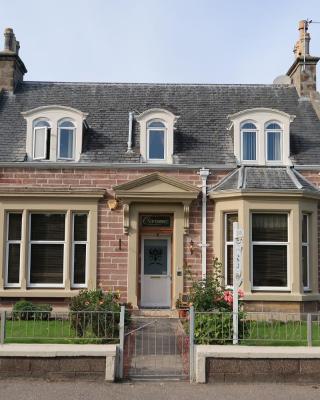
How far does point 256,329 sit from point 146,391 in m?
2.64

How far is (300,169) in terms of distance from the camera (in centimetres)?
1670

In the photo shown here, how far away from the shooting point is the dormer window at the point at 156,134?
1695cm

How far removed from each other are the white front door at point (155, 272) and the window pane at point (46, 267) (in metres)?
2.49

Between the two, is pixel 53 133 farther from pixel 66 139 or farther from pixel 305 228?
pixel 305 228

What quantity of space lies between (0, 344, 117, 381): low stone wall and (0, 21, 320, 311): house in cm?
699

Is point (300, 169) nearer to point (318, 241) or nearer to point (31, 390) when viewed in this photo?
point (318, 241)

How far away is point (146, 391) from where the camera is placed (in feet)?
28.0

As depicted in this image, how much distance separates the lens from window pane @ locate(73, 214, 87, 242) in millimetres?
16484

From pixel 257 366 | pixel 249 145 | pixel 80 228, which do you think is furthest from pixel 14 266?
pixel 257 366

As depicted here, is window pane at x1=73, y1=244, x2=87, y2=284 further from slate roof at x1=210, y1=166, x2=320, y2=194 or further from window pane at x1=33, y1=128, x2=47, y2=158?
slate roof at x1=210, y1=166, x2=320, y2=194

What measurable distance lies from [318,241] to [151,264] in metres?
5.05

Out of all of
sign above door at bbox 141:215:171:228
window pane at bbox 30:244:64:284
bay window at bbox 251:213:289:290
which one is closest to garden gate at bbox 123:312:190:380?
bay window at bbox 251:213:289:290

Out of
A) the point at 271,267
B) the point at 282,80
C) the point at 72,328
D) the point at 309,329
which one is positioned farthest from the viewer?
the point at 282,80

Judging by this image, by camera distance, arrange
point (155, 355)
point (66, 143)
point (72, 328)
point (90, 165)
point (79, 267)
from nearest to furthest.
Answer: point (155, 355)
point (72, 328)
point (79, 267)
point (90, 165)
point (66, 143)
